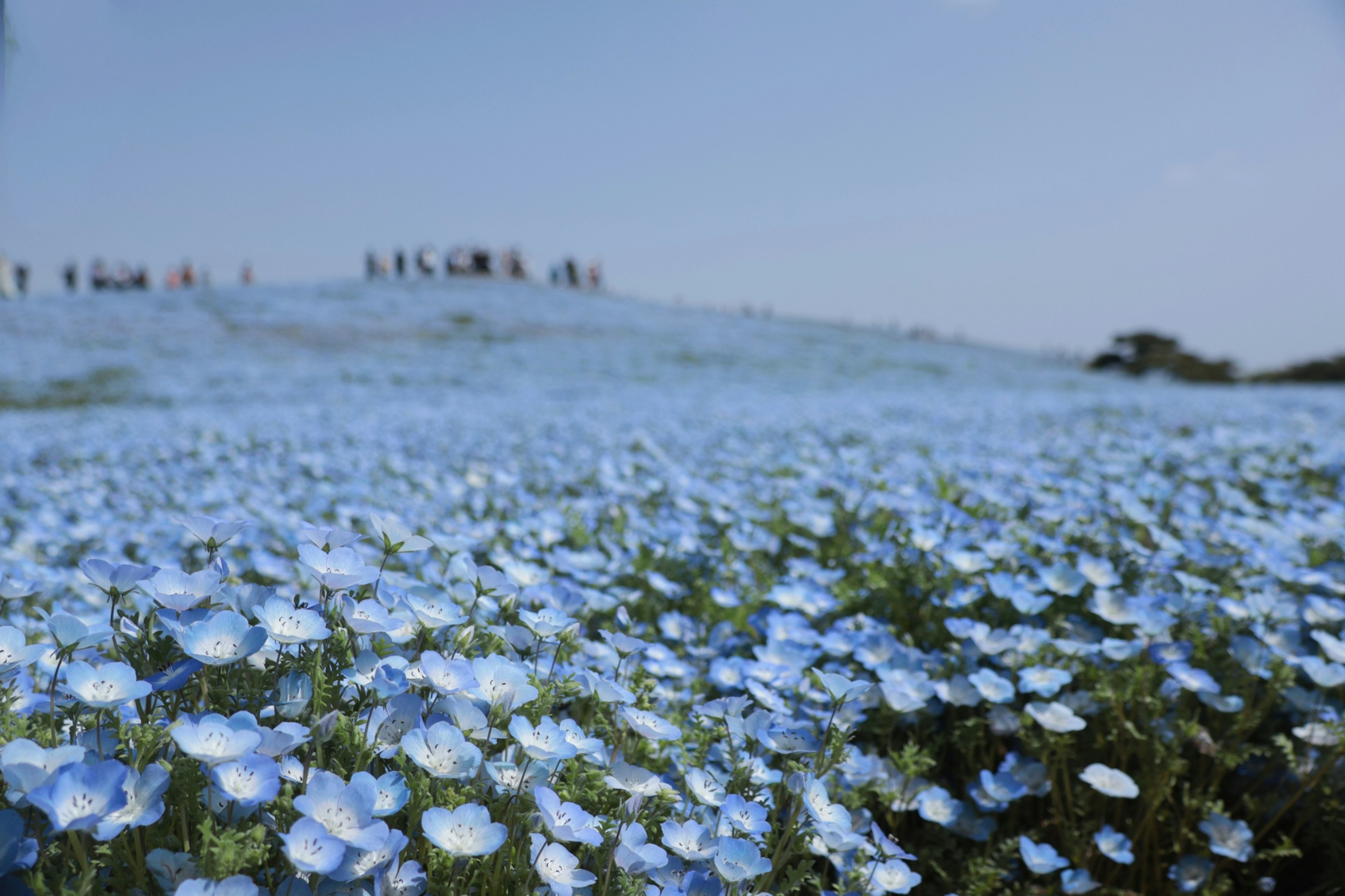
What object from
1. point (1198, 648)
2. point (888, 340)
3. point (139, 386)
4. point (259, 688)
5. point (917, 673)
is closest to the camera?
point (259, 688)

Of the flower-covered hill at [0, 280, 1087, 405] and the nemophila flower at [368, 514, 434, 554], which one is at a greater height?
the nemophila flower at [368, 514, 434, 554]

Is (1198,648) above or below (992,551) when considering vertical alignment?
below

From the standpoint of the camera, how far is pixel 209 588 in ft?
3.84

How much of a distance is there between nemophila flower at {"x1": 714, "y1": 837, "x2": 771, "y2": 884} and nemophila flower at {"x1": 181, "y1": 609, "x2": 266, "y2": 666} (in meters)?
0.70

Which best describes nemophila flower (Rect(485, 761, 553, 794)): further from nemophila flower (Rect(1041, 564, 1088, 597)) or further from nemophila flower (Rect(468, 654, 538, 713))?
nemophila flower (Rect(1041, 564, 1088, 597))

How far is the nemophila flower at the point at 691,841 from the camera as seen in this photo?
1.22 meters

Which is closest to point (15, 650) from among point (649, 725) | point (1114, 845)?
point (649, 725)

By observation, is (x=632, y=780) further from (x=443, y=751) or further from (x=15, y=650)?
(x=15, y=650)

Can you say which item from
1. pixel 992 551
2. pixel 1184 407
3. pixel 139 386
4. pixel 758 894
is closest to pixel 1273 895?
pixel 992 551

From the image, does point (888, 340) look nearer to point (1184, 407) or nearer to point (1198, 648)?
point (1184, 407)

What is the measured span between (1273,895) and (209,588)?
2.58 m

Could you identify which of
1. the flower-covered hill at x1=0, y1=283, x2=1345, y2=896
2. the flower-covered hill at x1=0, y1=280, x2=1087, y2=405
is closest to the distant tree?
the flower-covered hill at x1=0, y1=280, x2=1087, y2=405

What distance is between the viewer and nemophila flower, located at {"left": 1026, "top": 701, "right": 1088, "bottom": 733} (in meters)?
1.85

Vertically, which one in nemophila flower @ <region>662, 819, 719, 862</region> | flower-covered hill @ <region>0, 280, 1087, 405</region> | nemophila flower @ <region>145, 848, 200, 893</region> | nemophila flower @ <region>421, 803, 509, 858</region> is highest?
nemophila flower @ <region>421, 803, 509, 858</region>
